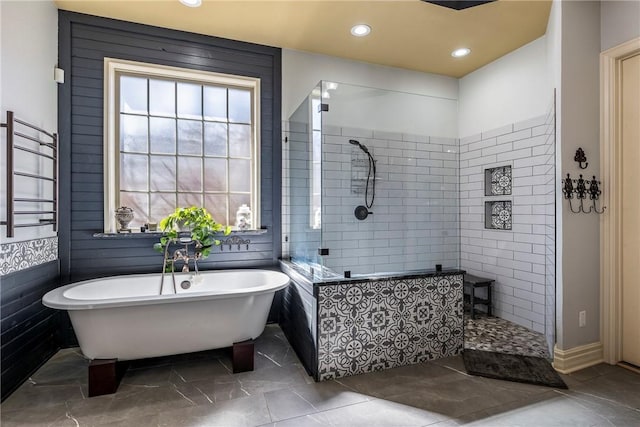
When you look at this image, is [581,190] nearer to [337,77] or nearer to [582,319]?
[582,319]

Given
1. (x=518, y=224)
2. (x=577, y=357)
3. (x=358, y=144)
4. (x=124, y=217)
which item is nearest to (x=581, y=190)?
(x=518, y=224)

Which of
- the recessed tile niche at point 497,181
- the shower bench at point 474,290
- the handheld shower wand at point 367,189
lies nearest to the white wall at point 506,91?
the recessed tile niche at point 497,181

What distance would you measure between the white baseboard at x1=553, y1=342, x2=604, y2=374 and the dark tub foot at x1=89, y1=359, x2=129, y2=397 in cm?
297

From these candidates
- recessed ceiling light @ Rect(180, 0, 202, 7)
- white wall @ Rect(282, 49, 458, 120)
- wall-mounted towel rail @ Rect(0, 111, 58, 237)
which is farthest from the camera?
white wall @ Rect(282, 49, 458, 120)

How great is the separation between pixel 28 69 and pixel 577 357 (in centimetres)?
434

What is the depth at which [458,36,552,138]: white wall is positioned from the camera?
293cm

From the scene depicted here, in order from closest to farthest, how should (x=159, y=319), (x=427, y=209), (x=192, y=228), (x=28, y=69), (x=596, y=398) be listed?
(x=596, y=398), (x=159, y=319), (x=28, y=69), (x=427, y=209), (x=192, y=228)

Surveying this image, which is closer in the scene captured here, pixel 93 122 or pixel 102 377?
pixel 102 377

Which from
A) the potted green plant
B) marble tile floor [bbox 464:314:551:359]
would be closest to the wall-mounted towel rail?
the potted green plant

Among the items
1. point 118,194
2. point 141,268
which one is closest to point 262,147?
point 118,194

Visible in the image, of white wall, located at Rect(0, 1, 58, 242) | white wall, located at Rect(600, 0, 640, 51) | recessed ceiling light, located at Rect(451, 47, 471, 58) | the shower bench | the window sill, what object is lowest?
the shower bench

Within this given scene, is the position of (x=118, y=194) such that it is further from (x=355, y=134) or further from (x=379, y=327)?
(x=379, y=327)

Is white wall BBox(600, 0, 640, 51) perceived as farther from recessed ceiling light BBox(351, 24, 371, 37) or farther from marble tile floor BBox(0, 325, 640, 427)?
marble tile floor BBox(0, 325, 640, 427)

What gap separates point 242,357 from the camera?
2.29 m
